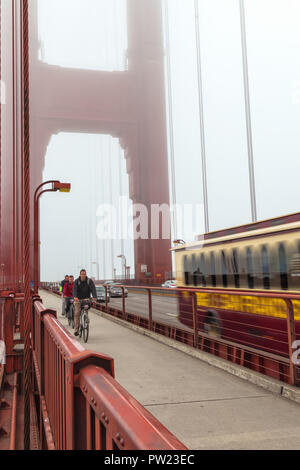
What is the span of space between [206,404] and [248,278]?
494 centimetres

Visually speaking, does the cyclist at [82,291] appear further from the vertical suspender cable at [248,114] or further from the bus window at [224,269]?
the vertical suspender cable at [248,114]

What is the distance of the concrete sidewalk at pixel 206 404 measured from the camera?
321cm

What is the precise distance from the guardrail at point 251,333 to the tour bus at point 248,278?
→ 27 mm

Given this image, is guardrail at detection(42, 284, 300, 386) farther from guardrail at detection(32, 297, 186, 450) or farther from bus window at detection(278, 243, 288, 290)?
guardrail at detection(32, 297, 186, 450)

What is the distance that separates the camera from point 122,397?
1.27 meters

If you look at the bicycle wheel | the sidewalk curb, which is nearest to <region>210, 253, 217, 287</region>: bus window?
the sidewalk curb

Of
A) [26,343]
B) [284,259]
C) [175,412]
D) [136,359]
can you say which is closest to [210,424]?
[175,412]

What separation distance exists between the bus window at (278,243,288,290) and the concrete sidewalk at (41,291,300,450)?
2.17 metres

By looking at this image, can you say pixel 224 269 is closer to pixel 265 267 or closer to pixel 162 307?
pixel 265 267

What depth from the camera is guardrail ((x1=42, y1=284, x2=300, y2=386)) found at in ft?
15.2

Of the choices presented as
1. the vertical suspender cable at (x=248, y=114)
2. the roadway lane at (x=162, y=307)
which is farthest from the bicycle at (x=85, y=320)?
the vertical suspender cable at (x=248, y=114)
